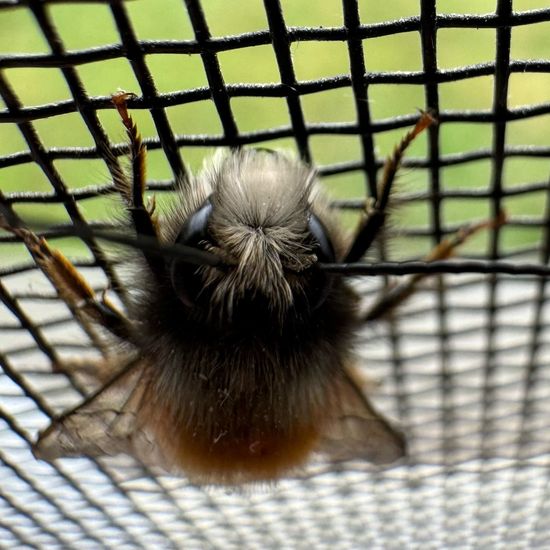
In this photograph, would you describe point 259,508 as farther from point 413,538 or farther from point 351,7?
point 351,7

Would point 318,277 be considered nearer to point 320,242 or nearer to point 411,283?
point 320,242

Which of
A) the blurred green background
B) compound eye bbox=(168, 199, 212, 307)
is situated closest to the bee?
compound eye bbox=(168, 199, 212, 307)

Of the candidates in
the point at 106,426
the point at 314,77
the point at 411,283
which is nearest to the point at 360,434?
the point at 411,283

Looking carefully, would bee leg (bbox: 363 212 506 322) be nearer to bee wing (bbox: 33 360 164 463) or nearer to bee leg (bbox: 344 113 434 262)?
bee leg (bbox: 344 113 434 262)

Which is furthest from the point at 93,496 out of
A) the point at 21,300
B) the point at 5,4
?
the point at 5,4

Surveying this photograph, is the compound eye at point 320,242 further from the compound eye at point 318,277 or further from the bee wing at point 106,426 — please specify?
the bee wing at point 106,426

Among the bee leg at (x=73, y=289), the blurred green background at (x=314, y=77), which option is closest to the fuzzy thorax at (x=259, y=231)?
the bee leg at (x=73, y=289)
